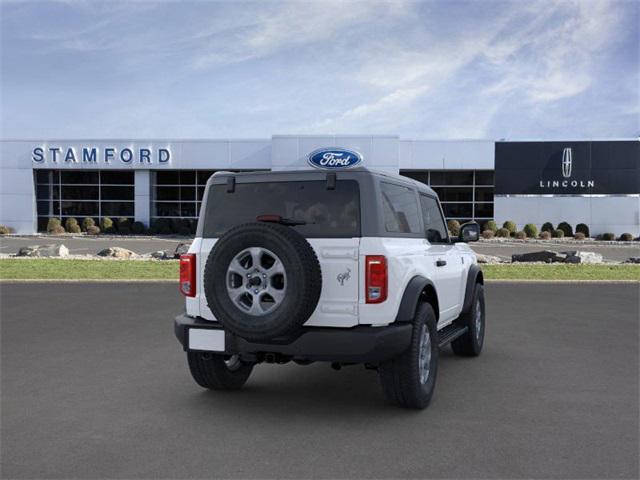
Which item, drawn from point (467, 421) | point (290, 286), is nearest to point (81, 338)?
point (290, 286)

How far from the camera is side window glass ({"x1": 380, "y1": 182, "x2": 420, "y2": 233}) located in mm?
5316

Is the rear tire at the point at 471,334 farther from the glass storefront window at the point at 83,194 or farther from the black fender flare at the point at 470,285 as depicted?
the glass storefront window at the point at 83,194

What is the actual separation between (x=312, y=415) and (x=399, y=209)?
1.93 metres

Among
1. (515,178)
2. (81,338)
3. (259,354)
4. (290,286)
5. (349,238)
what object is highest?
(515,178)

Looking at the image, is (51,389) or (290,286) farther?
(51,389)

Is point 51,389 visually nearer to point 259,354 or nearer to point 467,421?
point 259,354

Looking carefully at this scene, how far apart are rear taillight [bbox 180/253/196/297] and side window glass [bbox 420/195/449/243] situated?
2259mm

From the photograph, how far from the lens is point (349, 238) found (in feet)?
16.2

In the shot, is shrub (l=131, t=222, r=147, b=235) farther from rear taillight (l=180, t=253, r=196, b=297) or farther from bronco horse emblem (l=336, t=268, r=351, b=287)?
bronco horse emblem (l=336, t=268, r=351, b=287)

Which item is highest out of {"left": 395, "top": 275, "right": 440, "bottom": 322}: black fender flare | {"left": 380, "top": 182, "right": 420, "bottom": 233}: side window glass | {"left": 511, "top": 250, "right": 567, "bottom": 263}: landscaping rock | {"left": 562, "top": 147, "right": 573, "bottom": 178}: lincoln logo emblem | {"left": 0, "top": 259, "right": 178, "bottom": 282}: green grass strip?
{"left": 562, "top": 147, "right": 573, "bottom": 178}: lincoln logo emblem

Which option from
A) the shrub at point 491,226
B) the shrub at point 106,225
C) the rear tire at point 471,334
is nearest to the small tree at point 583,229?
the shrub at point 491,226

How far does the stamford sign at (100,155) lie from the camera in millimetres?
41406

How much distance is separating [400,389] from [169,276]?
11.8 meters

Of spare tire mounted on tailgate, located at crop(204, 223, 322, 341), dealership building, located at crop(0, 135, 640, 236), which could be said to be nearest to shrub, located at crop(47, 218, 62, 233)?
dealership building, located at crop(0, 135, 640, 236)
